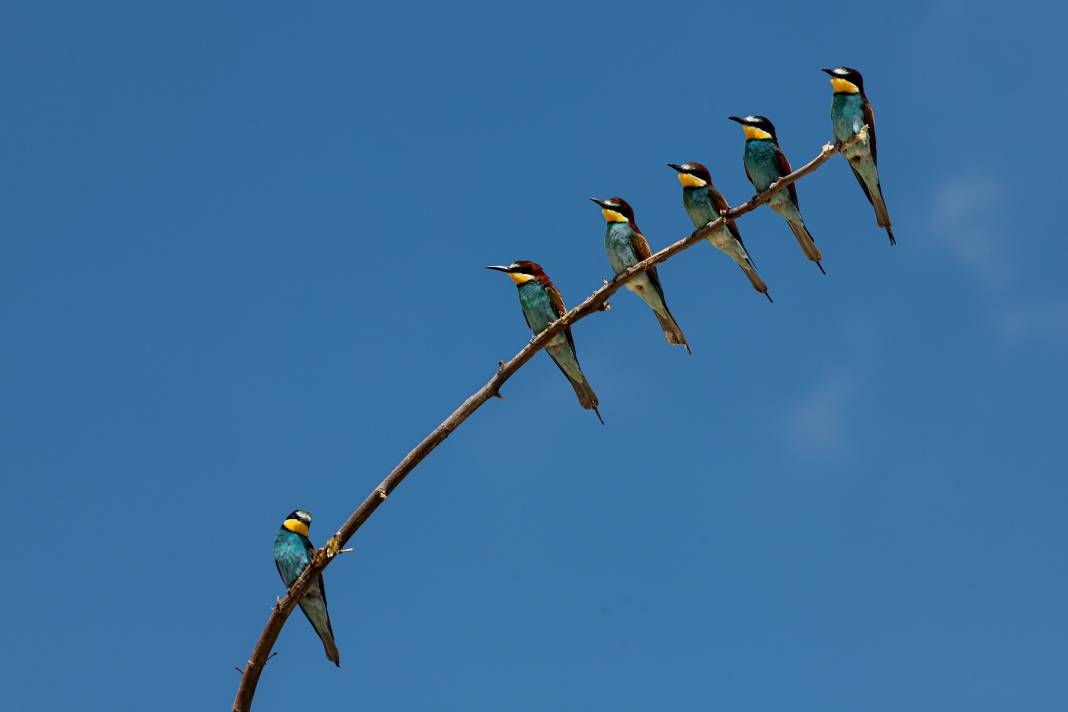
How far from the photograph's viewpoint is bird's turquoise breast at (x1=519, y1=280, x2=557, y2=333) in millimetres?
7082

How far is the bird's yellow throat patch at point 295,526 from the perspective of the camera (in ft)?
24.1

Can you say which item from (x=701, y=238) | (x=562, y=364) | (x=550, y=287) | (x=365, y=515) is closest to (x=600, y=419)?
(x=562, y=364)

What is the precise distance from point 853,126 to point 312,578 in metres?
3.81

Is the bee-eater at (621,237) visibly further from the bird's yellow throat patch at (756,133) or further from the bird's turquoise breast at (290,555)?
the bird's turquoise breast at (290,555)

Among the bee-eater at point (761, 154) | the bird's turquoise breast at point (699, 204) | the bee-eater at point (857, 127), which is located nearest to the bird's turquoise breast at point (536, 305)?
the bird's turquoise breast at point (699, 204)

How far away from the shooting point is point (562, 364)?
6.52 meters

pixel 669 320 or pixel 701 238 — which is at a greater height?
pixel 669 320

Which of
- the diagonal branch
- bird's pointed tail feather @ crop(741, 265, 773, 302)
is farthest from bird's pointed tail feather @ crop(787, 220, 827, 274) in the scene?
the diagonal branch

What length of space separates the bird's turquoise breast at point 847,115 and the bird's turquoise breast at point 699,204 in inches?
31.2

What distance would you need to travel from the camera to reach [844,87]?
671 cm

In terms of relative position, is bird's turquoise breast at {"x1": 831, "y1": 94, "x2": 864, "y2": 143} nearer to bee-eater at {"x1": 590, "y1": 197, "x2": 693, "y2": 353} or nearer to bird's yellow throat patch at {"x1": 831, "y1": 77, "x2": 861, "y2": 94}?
bird's yellow throat patch at {"x1": 831, "y1": 77, "x2": 861, "y2": 94}

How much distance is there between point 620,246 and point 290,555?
2769 mm

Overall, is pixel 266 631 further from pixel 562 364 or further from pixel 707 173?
pixel 707 173

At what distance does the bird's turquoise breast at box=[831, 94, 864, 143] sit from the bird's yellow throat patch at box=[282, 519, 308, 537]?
3.92 metres
